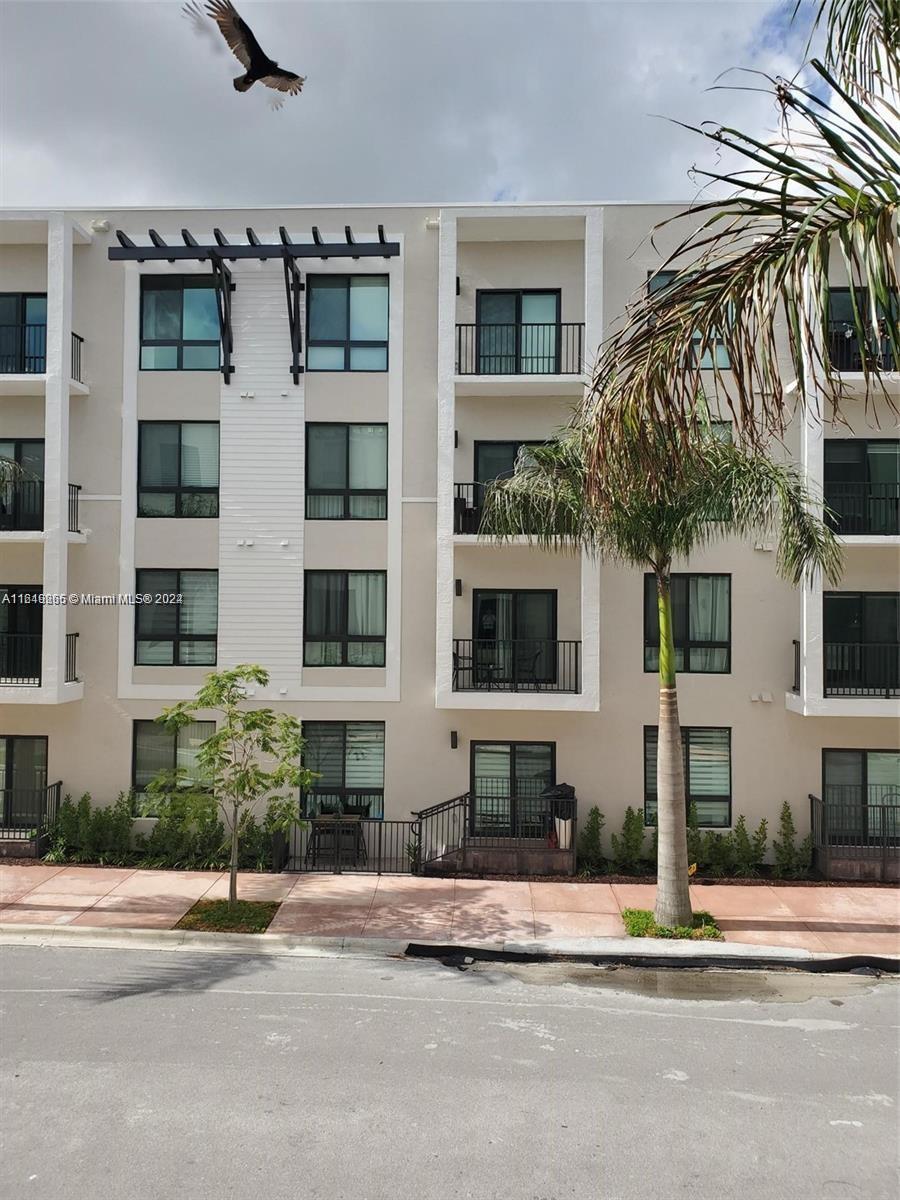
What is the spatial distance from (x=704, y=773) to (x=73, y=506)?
1289 centimetres

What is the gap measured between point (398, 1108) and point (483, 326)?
12541 mm

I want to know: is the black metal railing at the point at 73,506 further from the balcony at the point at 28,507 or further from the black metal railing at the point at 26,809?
the black metal railing at the point at 26,809

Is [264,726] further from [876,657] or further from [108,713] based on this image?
[876,657]

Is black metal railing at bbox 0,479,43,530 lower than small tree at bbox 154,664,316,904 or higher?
higher

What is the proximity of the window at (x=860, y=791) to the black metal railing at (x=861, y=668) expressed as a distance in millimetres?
1241

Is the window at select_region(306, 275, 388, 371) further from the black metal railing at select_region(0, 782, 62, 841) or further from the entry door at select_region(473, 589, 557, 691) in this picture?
the black metal railing at select_region(0, 782, 62, 841)

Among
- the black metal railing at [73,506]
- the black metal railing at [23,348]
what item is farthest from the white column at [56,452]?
the black metal railing at [23,348]

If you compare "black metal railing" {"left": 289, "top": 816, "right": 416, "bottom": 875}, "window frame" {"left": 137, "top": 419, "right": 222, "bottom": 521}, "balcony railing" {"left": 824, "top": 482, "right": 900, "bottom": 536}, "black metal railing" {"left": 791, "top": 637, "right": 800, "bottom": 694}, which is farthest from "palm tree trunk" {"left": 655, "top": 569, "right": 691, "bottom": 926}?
"window frame" {"left": 137, "top": 419, "right": 222, "bottom": 521}

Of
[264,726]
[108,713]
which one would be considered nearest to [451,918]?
[264,726]

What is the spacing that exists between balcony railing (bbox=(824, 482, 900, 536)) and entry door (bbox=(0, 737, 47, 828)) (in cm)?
1548

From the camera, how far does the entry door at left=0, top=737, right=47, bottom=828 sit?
621 inches

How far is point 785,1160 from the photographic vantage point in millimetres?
6488

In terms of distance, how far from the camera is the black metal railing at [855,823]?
14273 millimetres

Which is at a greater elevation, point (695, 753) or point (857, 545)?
point (857, 545)
